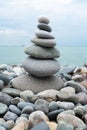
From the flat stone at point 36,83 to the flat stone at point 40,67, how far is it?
0.14m

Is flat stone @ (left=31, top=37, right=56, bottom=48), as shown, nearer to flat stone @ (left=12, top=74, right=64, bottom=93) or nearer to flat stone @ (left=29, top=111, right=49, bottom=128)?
flat stone @ (left=12, top=74, right=64, bottom=93)

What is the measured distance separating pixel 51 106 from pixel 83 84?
1.99 m

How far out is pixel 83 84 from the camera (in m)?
7.05

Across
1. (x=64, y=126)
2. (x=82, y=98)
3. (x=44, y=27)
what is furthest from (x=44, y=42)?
(x=64, y=126)

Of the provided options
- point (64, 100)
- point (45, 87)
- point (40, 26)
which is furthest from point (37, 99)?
point (40, 26)

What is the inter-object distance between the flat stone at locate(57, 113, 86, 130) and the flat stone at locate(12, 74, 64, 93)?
1712 millimetres

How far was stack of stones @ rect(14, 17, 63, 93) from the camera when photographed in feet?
21.2

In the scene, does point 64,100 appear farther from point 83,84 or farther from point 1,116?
point 83,84

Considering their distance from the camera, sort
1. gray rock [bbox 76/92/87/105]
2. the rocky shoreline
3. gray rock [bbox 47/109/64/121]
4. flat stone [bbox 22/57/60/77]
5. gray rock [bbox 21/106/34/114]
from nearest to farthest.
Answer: the rocky shoreline
gray rock [bbox 47/109/64/121]
gray rock [bbox 21/106/34/114]
gray rock [bbox 76/92/87/105]
flat stone [bbox 22/57/60/77]

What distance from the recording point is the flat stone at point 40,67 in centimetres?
645

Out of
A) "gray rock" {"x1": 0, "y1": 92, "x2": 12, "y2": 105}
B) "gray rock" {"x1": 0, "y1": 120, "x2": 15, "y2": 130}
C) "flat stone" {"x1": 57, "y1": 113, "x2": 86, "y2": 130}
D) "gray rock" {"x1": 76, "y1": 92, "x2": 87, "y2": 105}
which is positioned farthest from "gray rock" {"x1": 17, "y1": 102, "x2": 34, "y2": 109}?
"gray rock" {"x1": 76, "y1": 92, "x2": 87, "y2": 105}

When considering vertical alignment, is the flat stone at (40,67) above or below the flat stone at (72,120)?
above

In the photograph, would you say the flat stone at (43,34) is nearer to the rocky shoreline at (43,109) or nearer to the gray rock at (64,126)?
the rocky shoreline at (43,109)

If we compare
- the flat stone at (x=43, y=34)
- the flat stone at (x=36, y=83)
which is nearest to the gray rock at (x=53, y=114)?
the flat stone at (x=36, y=83)
